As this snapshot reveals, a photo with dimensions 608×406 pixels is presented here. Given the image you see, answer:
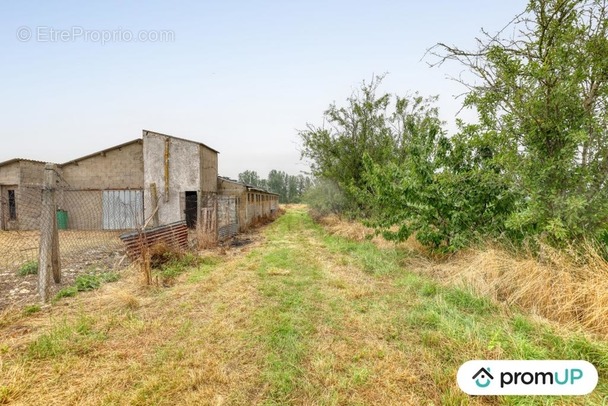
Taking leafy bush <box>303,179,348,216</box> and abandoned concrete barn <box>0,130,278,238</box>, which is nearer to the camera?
abandoned concrete barn <box>0,130,278,238</box>

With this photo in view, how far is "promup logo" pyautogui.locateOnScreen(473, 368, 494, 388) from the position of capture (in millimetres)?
2475

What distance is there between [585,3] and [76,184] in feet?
67.7

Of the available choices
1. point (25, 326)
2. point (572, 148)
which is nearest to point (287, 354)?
point (25, 326)

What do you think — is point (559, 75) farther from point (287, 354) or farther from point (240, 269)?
point (240, 269)

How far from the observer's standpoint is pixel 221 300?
5.04m

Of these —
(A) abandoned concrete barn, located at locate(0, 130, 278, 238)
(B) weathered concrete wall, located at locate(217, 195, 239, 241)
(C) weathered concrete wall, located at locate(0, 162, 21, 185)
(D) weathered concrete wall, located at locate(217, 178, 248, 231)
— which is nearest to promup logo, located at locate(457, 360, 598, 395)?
(B) weathered concrete wall, located at locate(217, 195, 239, 241)

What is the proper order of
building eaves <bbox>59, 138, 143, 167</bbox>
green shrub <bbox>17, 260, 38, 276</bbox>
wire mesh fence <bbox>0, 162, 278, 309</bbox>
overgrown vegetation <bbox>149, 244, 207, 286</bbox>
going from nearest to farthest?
green shrub <bbox>17, 260, 38, 276</bbox> → overgrown vegetation <bbox>149, 244, 207, 286</bbox> → wire mesh fence <bbox>0, 162, 278, 309</bbox> → building eaves <bbox>59, 138, 143, 167</bbox>

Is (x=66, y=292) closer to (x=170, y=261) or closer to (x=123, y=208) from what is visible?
(x=170, y=261)

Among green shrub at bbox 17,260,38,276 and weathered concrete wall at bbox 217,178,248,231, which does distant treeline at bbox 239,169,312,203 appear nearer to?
weathered concrete wall at bbox 217,178,248,231

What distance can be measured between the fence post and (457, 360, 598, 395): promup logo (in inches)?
246

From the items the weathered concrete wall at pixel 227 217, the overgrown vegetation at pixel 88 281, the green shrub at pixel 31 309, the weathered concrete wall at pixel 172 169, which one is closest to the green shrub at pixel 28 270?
the overgrown vegetation at pixel 88 281

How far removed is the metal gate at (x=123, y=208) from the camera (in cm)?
1570

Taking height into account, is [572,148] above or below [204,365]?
above

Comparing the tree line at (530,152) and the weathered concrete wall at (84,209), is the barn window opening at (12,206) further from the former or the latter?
the tree line at (530,152)
